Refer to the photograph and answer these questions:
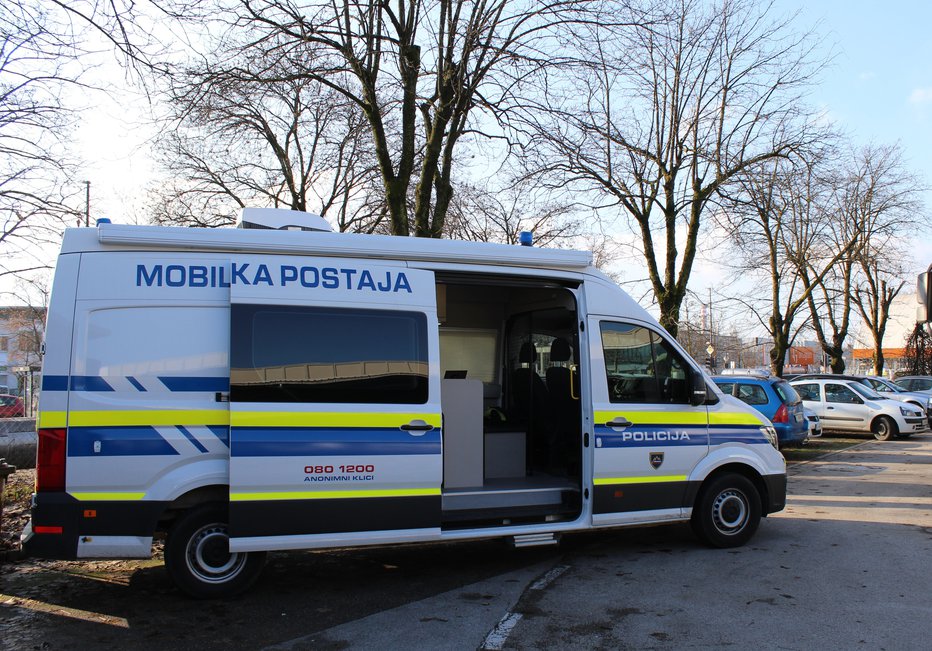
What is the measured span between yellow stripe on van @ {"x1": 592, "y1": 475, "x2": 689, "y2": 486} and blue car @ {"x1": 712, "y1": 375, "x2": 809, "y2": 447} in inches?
303

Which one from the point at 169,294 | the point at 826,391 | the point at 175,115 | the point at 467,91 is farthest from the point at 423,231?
the point at 826,391

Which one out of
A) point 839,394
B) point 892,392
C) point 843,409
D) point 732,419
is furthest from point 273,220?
point 892,392

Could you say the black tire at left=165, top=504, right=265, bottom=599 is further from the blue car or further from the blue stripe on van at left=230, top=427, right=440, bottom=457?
the blue car

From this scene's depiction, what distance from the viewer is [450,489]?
678cm

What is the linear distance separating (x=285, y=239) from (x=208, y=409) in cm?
145

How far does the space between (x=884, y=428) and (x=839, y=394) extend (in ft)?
4.50

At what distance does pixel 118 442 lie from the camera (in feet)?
17.2

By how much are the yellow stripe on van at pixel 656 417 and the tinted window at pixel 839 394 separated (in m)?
15.1

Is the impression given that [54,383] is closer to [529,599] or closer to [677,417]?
[529,599]

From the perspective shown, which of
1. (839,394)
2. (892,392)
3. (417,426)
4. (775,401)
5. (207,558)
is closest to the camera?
(207,558)

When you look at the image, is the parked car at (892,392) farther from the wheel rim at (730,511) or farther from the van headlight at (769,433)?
the wheel rim at (730,511)

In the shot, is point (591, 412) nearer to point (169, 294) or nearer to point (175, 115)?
point (169, 294)

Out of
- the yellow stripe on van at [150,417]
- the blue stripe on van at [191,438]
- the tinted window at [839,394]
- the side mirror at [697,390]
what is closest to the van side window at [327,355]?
the yellow stripe on van at [150,417]

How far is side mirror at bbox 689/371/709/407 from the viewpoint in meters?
7.14
